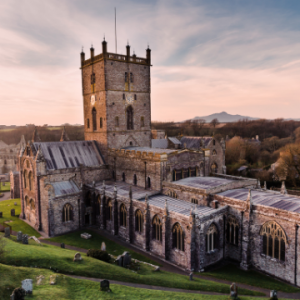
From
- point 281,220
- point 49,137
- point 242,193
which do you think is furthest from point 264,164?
point 49,137

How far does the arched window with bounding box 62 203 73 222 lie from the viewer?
39188 mm

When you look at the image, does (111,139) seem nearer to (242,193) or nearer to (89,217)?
(89,217)

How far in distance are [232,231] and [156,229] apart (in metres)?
8.92

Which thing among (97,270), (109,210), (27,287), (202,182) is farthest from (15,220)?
(202,182)

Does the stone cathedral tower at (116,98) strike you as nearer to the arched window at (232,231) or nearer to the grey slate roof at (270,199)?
the grey slate roof at (270,199)

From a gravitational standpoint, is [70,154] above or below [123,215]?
above

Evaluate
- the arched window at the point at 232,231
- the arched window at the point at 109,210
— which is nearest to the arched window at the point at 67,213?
the arched window at the point at 109,210

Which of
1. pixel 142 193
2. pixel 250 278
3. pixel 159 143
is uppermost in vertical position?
pixel 159 143

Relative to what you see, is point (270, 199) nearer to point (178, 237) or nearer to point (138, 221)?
point (178, 237)

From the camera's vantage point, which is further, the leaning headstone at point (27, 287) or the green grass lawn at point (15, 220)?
the green grass lawn at point (15, 220)

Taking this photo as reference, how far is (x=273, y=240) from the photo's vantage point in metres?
26.5

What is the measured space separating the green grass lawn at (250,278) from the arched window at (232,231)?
9.08 feet

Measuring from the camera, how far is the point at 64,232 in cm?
3894

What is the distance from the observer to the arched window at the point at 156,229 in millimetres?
31281
